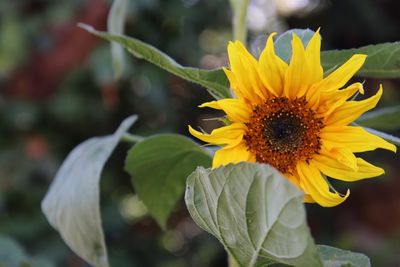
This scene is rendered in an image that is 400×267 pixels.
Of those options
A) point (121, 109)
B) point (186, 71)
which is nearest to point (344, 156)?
point (186, 71)

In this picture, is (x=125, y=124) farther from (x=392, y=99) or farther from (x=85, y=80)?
(x=392, y=99)

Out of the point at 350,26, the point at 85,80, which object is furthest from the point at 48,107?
the point at 350,26

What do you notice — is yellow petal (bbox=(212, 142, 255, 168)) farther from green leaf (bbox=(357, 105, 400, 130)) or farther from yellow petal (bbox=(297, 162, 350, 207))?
green leaf (bbox=(357, 105, 400, 130))

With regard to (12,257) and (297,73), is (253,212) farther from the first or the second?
(12,257)

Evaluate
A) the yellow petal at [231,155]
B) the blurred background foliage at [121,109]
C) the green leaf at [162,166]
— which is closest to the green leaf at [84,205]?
the green leaf at [162,166]

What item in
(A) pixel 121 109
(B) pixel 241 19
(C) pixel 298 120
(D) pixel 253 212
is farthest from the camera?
(A) pixel 121 109

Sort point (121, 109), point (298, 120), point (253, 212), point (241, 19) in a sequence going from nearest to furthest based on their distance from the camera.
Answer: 1. point (253, 212)
2. point (298, 120)
3. point (241, 19)
4. point (121, 109)
